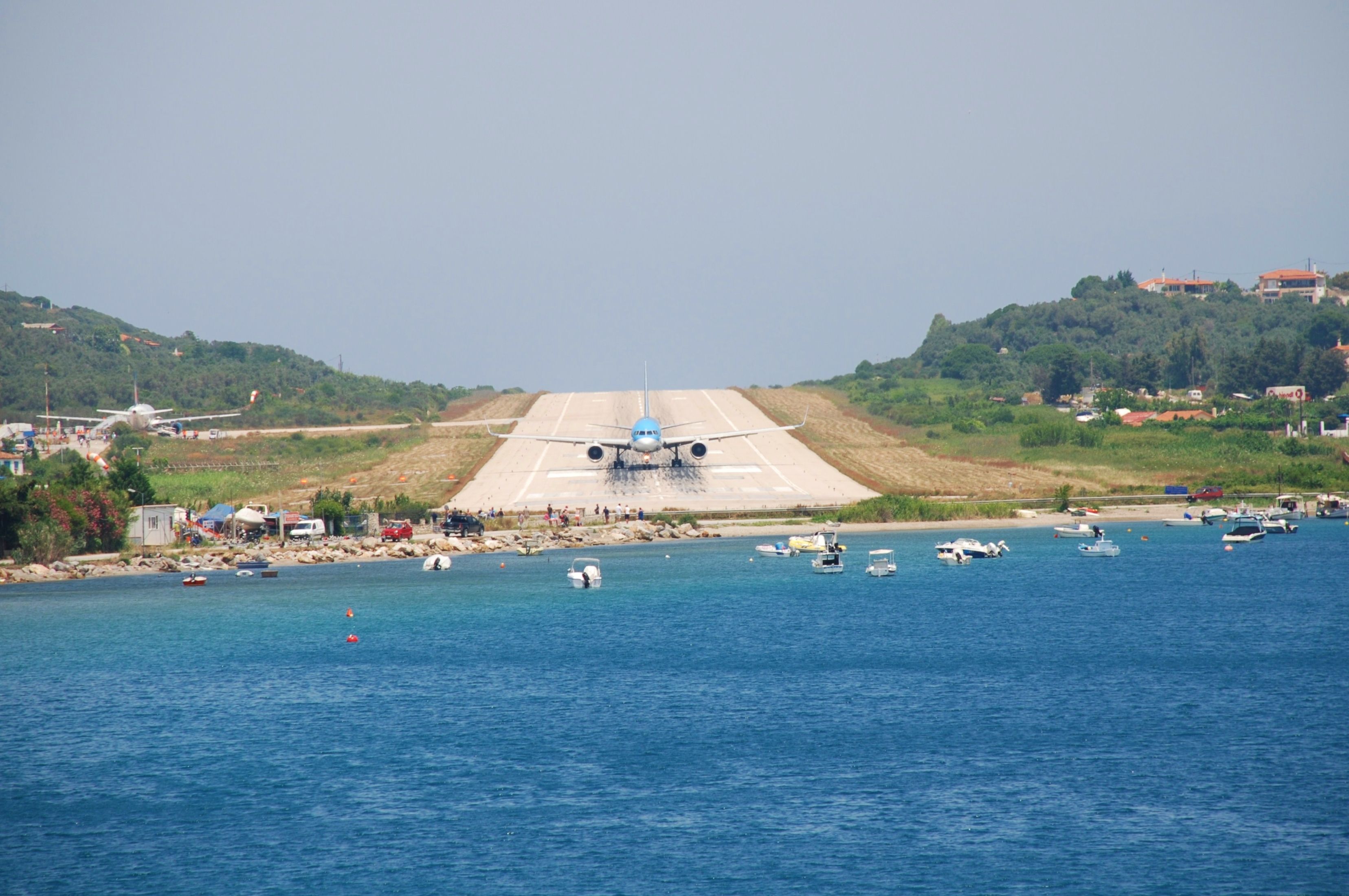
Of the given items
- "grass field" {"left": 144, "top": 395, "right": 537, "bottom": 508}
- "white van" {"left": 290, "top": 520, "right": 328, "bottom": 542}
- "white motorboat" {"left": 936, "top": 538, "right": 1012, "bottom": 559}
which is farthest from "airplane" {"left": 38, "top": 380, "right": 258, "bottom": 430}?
"white motorboat" {"left": 936, "top": 538, "right": 1012, "bottom": 559}

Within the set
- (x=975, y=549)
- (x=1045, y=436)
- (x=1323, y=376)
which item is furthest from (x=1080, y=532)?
(x=1323, y=376)

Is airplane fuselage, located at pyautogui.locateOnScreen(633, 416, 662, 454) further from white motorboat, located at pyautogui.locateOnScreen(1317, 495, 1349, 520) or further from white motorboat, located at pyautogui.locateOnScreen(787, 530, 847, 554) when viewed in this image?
white motorboat, located at pyautogui.locateOnScreen(1317, 495, 1349, 520)

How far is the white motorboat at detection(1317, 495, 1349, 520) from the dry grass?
16587 mm

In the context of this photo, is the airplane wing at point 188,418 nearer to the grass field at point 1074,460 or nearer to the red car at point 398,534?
the red car at point 398,534

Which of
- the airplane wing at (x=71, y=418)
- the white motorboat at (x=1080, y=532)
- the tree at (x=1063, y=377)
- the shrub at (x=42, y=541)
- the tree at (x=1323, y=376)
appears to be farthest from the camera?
the tree at (x=1063, y=377)

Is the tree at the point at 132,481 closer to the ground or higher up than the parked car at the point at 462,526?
higher up

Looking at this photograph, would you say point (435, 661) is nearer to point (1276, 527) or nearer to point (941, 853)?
point (941, 853)

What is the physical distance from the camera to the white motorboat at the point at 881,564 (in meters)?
75.7

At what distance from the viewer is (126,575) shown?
80312 mm

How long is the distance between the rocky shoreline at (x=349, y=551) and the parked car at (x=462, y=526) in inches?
36.5

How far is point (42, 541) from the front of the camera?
81.1 metres

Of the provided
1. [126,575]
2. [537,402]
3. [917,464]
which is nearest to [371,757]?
[126,575]

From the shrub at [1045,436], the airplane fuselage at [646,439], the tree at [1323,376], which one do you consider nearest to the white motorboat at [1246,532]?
the shrub at [1045,436]

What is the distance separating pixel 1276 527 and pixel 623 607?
169 ft
